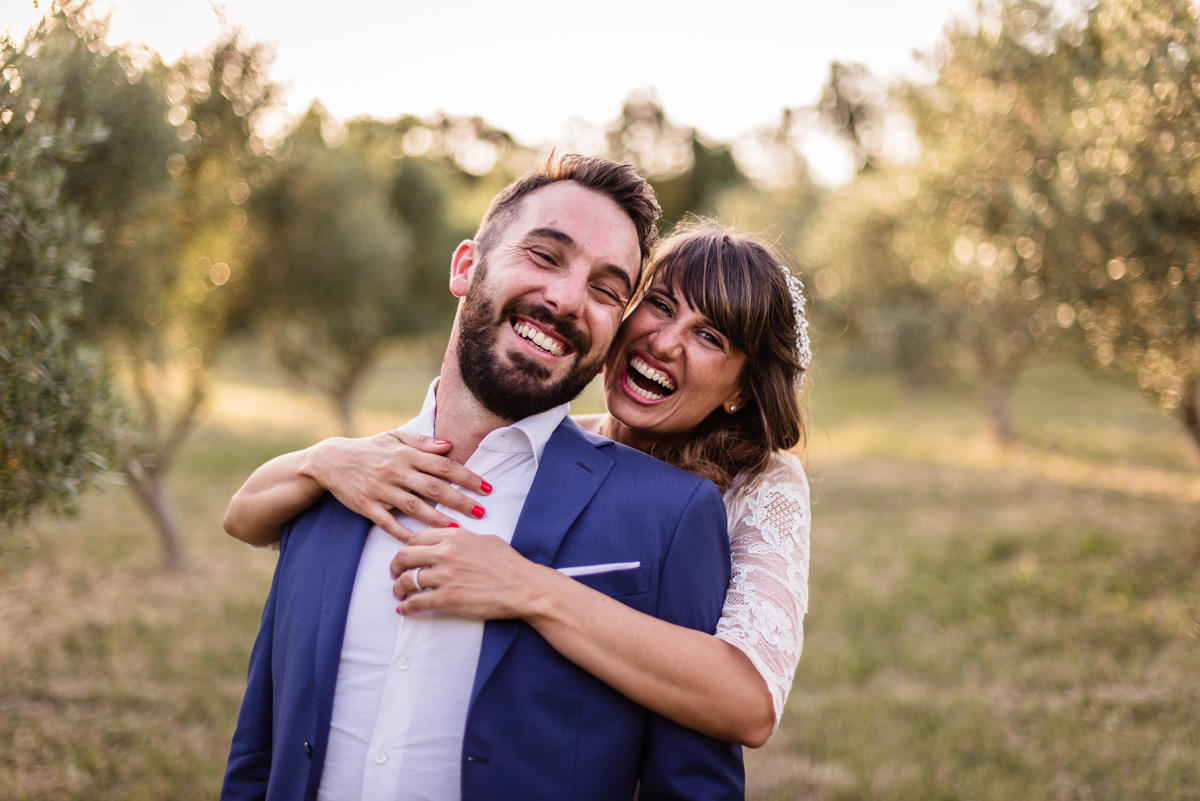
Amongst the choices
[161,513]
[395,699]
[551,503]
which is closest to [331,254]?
[161,513]

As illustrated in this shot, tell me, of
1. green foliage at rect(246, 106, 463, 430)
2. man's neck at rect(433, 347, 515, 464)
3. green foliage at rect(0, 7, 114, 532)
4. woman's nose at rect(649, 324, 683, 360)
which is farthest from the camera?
green foliage at rect(246, 106, 463, 430)

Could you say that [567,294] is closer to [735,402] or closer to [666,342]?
[666,342]

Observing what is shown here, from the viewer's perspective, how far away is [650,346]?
10.7ft

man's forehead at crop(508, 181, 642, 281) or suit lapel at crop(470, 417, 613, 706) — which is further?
man's forehead at crop(508, 181, 642, 281)

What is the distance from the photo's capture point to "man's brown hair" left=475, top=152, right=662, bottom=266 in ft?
9.30

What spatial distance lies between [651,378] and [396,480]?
3.77 feet

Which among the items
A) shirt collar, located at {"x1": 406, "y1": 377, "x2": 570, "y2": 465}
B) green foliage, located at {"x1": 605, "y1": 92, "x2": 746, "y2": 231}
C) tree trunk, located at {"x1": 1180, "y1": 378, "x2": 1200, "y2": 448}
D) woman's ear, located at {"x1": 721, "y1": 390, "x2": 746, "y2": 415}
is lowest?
shirt collar, located at {"x1": 406, "y1": 377, "x2": 570, "y2": 465}

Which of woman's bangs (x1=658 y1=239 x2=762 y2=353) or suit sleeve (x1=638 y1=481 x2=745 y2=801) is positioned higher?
woman's bangs (x1=658 y1=239 x2=762 y2=353)

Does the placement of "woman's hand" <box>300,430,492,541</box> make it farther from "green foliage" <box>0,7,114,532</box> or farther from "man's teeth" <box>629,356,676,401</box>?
"green foliage" <box>0,7,114,532</box>

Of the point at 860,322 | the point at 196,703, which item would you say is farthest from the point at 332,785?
the point at 860,322

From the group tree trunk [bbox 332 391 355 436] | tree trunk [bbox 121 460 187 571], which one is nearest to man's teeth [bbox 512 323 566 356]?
tree trunk [bbox 121 460 187 571]

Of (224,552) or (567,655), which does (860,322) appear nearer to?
(224,552)

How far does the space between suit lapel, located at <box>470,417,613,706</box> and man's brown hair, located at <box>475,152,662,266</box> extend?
74cm

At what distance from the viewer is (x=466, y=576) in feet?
7.49
